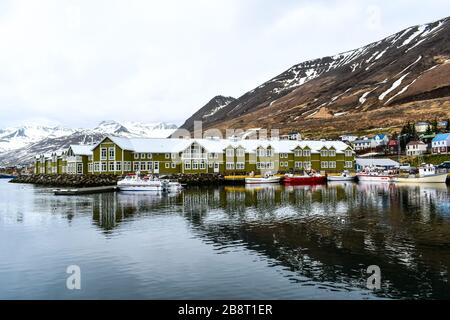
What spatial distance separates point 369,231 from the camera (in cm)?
2945

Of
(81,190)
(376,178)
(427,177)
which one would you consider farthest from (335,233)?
(376,178)

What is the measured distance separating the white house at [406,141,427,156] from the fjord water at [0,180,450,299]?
8904 cm

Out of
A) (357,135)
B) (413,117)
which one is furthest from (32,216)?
(413,117)

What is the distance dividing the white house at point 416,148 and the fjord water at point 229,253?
292 feet

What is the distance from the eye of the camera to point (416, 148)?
125 meters

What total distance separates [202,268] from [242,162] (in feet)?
263

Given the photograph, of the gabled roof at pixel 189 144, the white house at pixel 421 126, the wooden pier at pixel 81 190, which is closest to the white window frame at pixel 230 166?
the gabled roof at pixel 189 144

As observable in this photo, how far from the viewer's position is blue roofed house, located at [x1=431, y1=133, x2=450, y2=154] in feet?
387

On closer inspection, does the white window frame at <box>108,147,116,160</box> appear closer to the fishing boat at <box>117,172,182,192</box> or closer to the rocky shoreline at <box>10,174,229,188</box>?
the rocky shoreline at <box>10,174,229,188</box>

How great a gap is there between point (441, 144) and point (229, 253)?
115 m

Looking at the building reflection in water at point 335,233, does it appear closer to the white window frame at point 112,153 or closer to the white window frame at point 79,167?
the white window frame at point 112,153

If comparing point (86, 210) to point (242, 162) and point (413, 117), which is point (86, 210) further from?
point (413, 117)

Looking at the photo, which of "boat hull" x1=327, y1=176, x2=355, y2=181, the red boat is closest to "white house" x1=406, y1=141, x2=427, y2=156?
"boat hull" x1=327, y1=176, x2=355, y2=181
